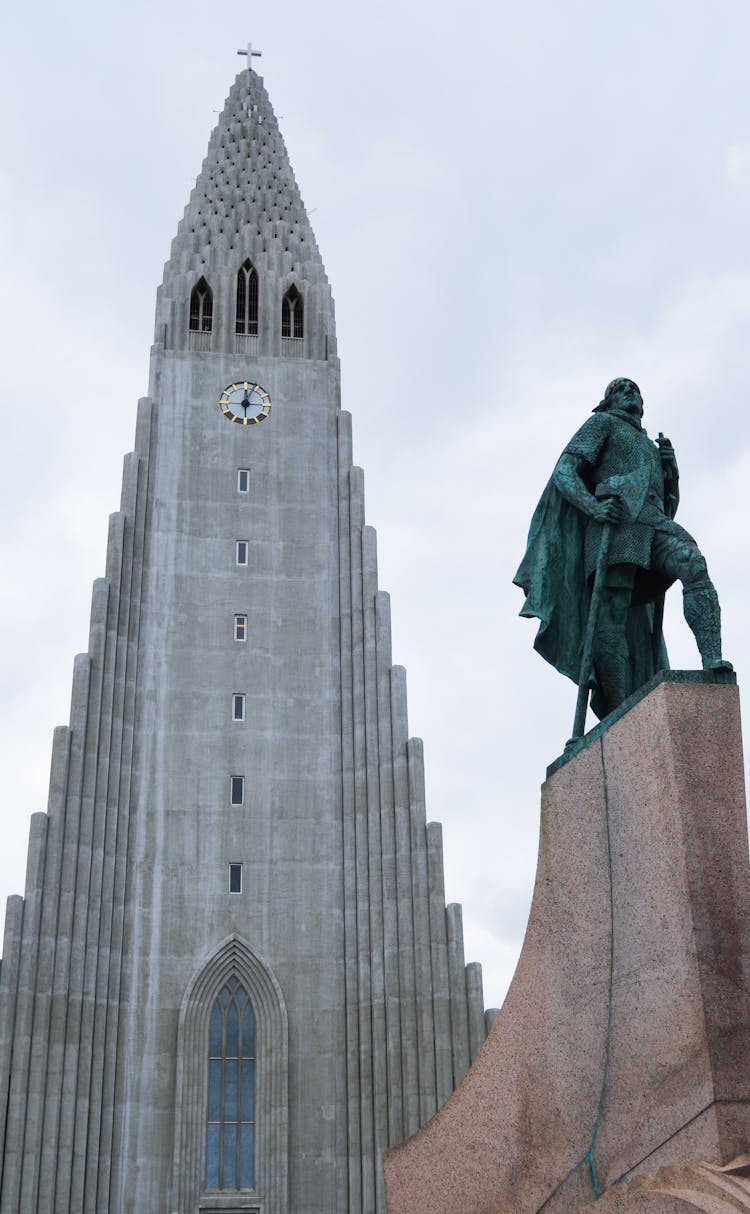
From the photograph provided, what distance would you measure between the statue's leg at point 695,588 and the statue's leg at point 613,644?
286 mm

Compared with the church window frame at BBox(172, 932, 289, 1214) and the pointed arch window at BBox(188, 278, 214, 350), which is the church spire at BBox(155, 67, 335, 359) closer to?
the pointed arch window at BBox(188, 278, 214, 350)

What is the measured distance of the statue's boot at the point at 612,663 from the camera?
29.9ft

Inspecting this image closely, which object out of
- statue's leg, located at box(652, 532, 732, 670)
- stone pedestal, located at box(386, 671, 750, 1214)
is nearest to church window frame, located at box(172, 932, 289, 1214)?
stone pedestal, located at box(386, 671, 750, 1214)

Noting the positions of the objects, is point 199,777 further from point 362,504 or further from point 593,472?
point 593,472

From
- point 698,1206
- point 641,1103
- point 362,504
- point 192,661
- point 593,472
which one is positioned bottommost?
point 698,1206

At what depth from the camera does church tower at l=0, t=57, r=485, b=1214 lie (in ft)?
100

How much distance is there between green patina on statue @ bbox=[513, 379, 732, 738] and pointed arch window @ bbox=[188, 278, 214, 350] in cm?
3252

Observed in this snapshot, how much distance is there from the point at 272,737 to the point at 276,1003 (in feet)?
21.9

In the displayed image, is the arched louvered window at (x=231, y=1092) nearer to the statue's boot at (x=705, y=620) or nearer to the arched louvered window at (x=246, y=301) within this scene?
the arched louvered window at (x=246, y=301)

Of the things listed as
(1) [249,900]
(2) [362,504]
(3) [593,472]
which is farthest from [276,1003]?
(3) [593,472]

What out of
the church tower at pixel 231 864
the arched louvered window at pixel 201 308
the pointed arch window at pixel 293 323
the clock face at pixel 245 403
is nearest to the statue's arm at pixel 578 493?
the church tower at pixel 231 864

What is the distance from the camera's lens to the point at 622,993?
748 centimetres

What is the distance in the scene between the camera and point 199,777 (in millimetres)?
34594

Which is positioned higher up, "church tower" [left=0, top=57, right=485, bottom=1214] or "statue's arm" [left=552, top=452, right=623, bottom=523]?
"church tower" [left=0, top=57, right=485, bottom=1214]
